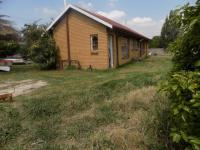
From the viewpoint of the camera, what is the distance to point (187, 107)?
8.10 ft

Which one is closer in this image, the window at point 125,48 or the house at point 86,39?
the house at point 86,39

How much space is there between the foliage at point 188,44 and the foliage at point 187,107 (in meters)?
0.31

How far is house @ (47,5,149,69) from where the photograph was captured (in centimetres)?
1581

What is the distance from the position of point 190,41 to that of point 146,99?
3096 millimetres

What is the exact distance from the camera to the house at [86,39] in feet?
51.9

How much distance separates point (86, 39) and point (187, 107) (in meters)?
14.2

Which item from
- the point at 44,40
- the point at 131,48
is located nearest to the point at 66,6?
the point at 44,40

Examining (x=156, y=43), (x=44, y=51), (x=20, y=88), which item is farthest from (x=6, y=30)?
(x=156, y=43)

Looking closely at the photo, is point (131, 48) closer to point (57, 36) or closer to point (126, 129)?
point (57, 36)

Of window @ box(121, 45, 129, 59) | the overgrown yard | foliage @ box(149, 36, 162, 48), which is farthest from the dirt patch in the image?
foliage @ box(149, 36, 162, 48)

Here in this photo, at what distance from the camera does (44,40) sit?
57.0 ft

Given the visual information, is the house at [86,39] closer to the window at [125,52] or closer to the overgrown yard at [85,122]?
the window at [125,52]

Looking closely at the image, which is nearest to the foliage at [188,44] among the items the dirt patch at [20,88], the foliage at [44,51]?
the dirt patch at [20,88]

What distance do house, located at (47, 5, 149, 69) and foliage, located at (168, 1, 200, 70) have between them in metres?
11.8
